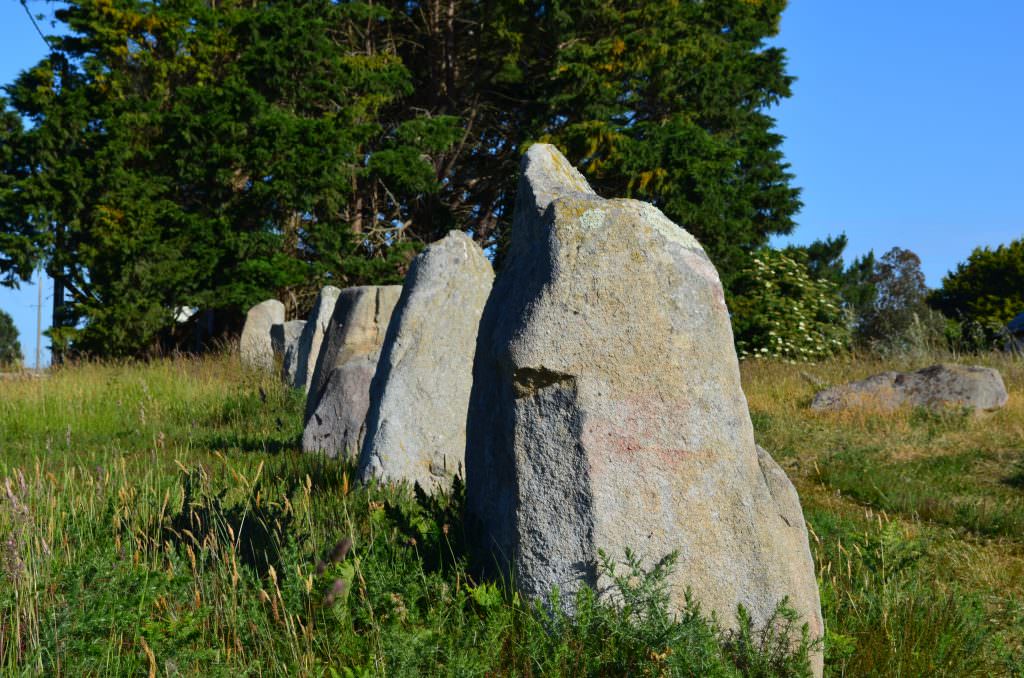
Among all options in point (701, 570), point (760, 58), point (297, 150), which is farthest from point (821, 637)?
point (760, 58)

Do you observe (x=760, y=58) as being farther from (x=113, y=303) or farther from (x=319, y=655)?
(x=319, y=655)

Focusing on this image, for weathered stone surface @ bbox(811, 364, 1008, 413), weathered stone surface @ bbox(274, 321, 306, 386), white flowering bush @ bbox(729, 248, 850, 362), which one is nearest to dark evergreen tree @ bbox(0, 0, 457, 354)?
weathered stone surface @ bbox(274, 321, 306, 386)

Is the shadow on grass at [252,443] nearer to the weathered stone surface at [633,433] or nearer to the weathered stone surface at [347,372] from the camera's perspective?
the weathered stone surface at [347,372]

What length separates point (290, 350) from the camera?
571 inches

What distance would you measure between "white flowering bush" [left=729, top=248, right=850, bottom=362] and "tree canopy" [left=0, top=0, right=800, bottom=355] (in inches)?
40.3

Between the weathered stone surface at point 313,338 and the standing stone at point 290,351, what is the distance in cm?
35

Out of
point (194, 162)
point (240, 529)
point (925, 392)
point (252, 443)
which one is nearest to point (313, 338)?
point (252, 443)

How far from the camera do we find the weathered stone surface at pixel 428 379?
5938mm

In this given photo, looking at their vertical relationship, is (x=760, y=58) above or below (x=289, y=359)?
above

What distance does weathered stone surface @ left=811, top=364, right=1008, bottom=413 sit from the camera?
39.3 feet

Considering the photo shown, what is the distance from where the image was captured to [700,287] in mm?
3350

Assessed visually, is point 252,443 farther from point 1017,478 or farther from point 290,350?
point 1017,478

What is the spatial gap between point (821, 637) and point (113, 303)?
21.1 meters

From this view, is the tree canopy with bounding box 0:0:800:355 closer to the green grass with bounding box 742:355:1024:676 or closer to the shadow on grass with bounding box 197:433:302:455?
the green grass with bounding box 742:355:1024:676
